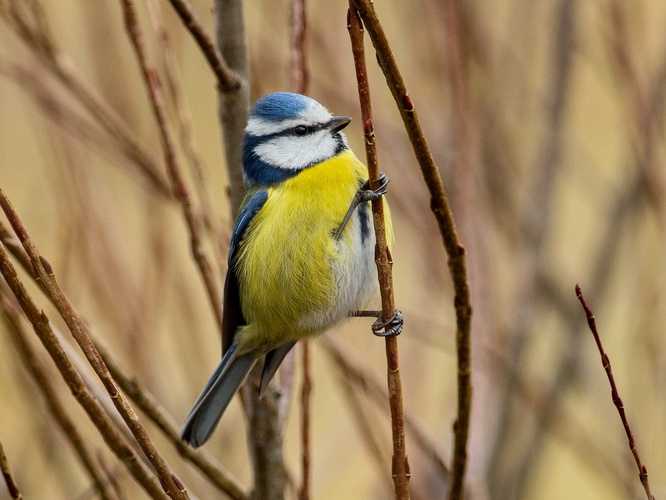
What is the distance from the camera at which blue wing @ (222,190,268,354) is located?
2600mm

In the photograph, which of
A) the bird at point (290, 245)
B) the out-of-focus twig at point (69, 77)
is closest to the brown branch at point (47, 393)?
the bird at point (290, 245)

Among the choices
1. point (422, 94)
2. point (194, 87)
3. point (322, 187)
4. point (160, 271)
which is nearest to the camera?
point (322, 187)

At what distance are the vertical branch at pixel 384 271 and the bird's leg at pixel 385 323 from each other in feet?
0.07

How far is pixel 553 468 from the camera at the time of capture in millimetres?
5855

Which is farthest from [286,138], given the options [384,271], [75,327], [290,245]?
[75,327]

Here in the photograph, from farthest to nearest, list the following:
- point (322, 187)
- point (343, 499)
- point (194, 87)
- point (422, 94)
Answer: point (343, 499), point (194, 87), point (422, 94), point (322, 187)

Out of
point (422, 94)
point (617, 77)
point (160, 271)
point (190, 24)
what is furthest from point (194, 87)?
point (190, 24)

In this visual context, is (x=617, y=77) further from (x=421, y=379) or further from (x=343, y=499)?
(x=343, y=499)

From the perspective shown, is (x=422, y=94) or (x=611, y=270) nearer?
(x=611, y=270)

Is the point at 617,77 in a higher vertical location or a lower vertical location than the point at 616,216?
higher

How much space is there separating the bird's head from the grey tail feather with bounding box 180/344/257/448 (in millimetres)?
602

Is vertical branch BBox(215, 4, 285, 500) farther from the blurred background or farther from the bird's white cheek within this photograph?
the bird's white cheek

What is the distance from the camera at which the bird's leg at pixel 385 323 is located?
177 cm

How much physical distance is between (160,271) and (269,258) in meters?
0.59
